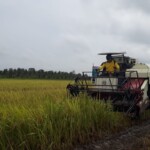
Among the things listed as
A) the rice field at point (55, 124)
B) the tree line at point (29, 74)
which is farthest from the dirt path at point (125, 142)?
the tree line at point (29, 74)

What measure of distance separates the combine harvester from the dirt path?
1093 millimetres

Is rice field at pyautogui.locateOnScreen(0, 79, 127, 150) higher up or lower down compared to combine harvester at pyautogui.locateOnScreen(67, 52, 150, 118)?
lower down

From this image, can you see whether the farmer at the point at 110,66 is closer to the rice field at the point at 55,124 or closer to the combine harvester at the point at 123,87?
the combine harvester at the point at 123,87

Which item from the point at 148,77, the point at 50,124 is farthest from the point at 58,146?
the point at 148,77

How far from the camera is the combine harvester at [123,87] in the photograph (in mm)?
8977

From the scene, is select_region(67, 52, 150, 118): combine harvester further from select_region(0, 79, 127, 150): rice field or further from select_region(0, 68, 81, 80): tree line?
select_region(0, 68, 81, 80): tree line

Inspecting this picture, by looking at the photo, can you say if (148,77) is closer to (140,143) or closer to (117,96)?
(117,96)

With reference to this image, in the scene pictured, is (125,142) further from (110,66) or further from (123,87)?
(110,66)

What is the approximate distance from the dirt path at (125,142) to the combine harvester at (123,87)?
3.58 ft

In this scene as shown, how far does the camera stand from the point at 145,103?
9578mm

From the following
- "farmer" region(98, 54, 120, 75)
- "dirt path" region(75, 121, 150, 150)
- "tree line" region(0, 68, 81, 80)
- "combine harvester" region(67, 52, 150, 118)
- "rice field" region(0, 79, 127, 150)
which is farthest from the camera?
"tree line" region(0, 68, 81, 80)

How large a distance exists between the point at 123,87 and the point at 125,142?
3.16 metres

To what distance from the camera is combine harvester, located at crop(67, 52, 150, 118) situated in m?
8.98

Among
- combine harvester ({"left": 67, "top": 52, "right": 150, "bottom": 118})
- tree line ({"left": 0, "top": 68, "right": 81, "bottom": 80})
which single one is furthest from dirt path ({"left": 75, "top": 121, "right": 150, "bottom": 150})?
tree line ({"left": 0, "top": 68, "right": 81, "bottom": 80})
